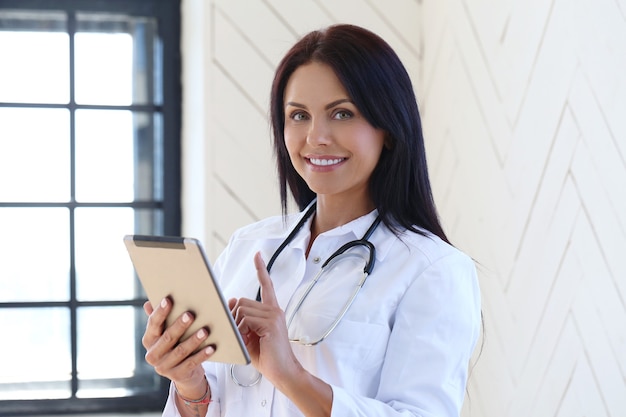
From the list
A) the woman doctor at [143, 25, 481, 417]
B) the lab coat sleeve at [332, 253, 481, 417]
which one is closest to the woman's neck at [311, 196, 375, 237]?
the woman doctor at [143, 25, 481, 417]

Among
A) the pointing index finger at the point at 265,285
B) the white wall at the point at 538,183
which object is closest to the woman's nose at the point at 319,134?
the pointing index finger at the point at 265,285

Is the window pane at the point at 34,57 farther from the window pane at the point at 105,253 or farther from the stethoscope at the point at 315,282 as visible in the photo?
the stethoscope at the point at 315,282

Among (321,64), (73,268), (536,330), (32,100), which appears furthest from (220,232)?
(321,64)

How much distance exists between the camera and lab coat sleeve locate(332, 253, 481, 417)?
4.30ft

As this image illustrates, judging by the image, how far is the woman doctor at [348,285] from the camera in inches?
51.7

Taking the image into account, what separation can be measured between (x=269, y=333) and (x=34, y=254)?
1562mm

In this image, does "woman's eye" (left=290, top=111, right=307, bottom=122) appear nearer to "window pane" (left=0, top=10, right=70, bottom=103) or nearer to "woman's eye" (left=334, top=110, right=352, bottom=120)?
"woman's eye" (left=334, top=110, right=352, bottom=120)

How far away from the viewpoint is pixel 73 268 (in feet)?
8.70

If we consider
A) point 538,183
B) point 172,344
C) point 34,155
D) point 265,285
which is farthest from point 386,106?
point 34,155

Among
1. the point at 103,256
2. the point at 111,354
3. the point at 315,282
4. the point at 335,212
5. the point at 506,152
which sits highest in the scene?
the point at 506,152

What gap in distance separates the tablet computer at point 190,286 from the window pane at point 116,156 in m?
1.40

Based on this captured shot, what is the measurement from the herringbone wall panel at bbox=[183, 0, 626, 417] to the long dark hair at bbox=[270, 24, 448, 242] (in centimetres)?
45

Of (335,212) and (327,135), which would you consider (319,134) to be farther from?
(335,212)

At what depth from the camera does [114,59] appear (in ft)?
8.79
